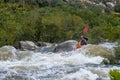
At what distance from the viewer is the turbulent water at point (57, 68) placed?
11.0m

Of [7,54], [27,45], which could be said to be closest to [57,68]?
[7,54]

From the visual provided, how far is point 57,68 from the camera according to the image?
503 inches

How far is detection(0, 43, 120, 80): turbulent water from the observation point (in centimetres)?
1102

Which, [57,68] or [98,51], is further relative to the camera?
[98,51]

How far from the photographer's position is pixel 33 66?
13367mm

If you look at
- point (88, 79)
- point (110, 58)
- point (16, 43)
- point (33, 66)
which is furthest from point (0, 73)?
point (16, 43)

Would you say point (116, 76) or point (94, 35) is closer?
point (116, 76)

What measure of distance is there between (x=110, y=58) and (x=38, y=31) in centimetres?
1010

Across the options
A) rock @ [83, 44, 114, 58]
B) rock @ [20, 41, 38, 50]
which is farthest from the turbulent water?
rock @ [20, 41, 38, 50]

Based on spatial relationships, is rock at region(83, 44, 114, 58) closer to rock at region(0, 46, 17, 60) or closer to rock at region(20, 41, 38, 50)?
rock at region(0, 46, 17, 60)

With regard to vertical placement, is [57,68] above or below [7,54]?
above

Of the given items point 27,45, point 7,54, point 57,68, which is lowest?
point 27,45

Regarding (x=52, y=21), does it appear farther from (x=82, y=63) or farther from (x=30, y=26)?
(x=82, y=63)

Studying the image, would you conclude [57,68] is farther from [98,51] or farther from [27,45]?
[27,45]
